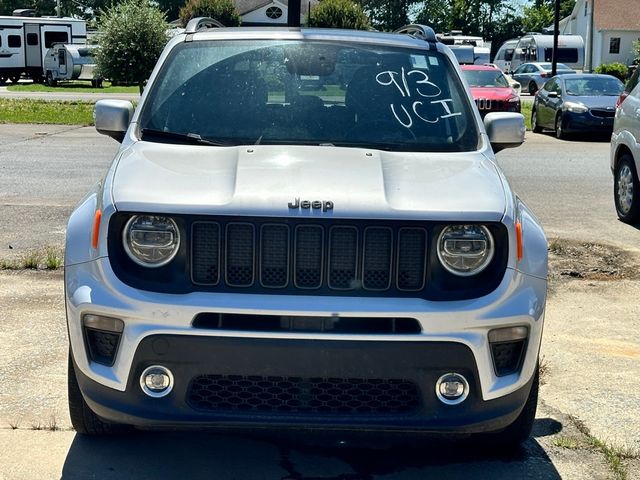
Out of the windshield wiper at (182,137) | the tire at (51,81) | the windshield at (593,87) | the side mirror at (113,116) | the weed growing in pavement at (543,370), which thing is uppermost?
the side mirror at (113,116)

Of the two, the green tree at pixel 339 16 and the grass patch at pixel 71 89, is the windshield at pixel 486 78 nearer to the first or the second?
the grass patch at pixel 71 89

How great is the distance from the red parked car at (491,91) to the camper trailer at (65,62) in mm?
24763

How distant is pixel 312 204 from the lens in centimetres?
401

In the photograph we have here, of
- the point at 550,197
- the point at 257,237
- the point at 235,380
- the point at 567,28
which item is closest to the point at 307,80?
the point at 257,237

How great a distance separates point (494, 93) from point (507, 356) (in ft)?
67.5

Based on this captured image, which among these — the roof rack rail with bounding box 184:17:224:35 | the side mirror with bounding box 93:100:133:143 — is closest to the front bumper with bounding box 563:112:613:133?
Result: the roof rack rail with bounding box 184:17:224:35

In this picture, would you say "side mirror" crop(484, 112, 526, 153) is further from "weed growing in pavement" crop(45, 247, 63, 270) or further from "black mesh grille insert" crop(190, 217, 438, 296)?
"weed growing in pavement" crop(45, 247, 63, 270)

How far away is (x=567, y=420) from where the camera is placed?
16.8 ft

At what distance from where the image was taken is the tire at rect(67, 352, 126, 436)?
4438 millimetres

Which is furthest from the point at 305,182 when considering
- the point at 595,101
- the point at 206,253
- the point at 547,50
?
the point at 547,50

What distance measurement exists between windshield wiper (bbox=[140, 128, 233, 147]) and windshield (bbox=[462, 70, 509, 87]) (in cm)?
2030

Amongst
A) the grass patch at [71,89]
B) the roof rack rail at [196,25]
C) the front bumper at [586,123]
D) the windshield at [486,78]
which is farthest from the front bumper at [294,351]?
the grass patch at [71,89]

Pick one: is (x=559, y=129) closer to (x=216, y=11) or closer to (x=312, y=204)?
(x=312, y=204)

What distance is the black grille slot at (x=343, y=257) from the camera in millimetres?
4023
